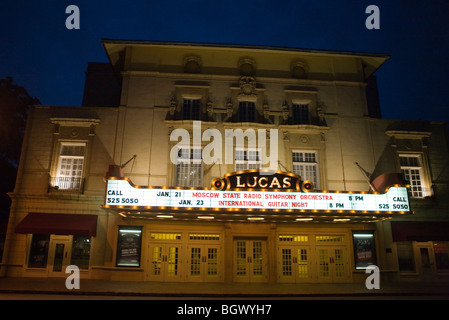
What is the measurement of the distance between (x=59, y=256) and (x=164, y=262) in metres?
5.08

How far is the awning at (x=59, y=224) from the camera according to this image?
49.4 ft

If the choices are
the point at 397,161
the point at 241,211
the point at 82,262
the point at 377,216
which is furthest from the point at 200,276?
the point at 397,161

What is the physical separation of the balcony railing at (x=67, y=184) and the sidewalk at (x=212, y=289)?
4.26 meters

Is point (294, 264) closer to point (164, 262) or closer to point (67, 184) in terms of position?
point (164, 262)

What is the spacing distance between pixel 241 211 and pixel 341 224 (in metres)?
6.20

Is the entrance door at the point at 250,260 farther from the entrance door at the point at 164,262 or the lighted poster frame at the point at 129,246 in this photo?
the lighted poster frame at the point at 129,246

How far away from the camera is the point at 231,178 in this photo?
566 inches

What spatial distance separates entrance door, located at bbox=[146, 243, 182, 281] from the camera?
15914 millimetres

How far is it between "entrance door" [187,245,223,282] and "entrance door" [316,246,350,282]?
16.9 ft

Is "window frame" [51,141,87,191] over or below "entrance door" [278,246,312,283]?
over
